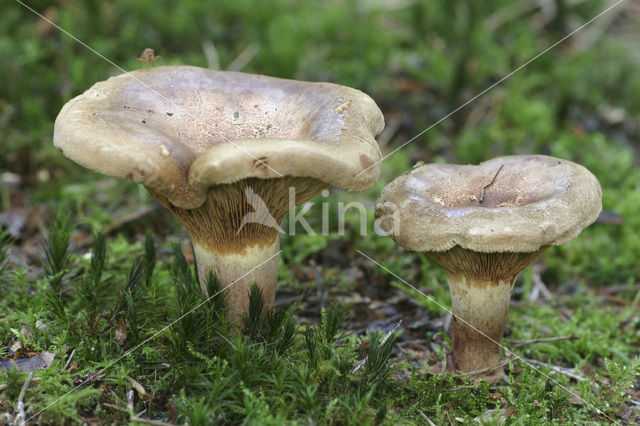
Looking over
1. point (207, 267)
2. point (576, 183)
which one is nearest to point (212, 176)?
point (207, 267)

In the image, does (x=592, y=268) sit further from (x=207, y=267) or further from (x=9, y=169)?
(x=9, y=169)

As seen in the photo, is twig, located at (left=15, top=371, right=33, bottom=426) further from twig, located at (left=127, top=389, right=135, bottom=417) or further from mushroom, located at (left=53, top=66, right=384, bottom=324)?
mushroom, located at (left=53, top=66, right=384, bottom=324)

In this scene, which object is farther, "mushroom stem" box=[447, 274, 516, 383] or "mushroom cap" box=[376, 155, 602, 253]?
"mushroom stem" box=[447, 274, 516, 383]

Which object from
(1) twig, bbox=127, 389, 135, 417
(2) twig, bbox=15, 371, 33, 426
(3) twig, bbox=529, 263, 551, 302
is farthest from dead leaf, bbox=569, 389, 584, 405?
(2) twig, bbox=15, 371, 33, 426

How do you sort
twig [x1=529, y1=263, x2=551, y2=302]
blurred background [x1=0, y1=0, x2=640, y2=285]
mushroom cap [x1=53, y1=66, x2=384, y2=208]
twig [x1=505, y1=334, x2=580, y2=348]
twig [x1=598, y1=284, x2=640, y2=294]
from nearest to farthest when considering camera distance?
mushroom cap [x1=53, y1=66, x2=384, y2=208], twig [x1=505, y1=334, x2=580, y2=348], twig [x1=529, y1=263, x2=551, y2=302], twig [x1=598, y1=284, x2=640, y2=294], blurred background [x1=0, y1=0, x2=640, y2=285]

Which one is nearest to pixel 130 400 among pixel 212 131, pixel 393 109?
pixel 212 131

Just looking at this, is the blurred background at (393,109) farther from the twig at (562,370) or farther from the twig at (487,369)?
the twig at (487,369)
